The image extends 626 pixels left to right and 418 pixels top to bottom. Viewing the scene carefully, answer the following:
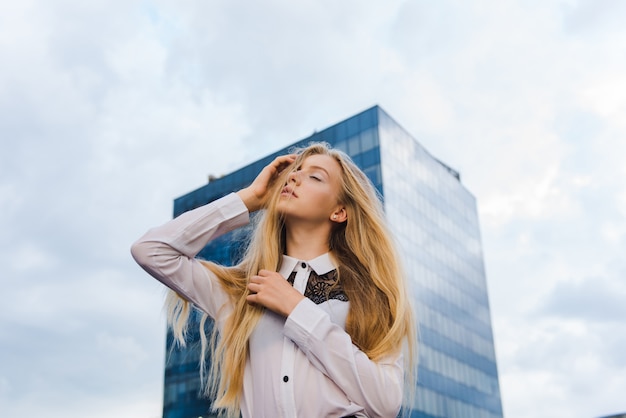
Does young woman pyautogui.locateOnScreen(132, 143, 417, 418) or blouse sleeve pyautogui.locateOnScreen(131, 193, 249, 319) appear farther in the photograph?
blouse sleeve pyautogui.locateOnScreen(131, 193, 249, 319)

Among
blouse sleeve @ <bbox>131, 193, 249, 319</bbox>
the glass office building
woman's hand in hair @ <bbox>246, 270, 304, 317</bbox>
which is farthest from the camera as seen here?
the glass office building

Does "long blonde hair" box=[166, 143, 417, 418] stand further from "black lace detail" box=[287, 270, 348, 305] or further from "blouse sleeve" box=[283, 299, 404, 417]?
"blouse sleeve" box=[283, 299, 404, 417]

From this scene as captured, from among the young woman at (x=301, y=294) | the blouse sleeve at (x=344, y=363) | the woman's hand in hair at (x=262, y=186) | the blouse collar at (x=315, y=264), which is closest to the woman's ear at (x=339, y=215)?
the young woman at (x=301, y=294)

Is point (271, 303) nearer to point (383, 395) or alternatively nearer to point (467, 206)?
point (383, 395)

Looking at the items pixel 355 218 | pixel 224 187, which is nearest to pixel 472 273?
pixel 224 187

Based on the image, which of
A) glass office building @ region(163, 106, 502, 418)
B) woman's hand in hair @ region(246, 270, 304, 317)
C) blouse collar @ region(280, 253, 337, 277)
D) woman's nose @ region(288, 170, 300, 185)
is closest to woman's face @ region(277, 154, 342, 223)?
woman's nose @ region(288, 170, 300, 185)

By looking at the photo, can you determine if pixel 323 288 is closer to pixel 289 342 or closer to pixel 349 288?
pixel 349 288

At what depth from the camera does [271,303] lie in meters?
2.95

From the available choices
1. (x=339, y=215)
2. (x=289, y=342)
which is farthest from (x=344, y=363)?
(x=339, y=215)

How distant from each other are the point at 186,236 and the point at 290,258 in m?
0.54

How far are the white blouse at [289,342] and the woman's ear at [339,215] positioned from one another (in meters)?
0.22

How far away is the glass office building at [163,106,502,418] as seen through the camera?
40.7 metres

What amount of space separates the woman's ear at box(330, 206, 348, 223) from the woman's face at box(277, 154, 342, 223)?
0.04 feet

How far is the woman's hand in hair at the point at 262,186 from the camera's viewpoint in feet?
11.0
